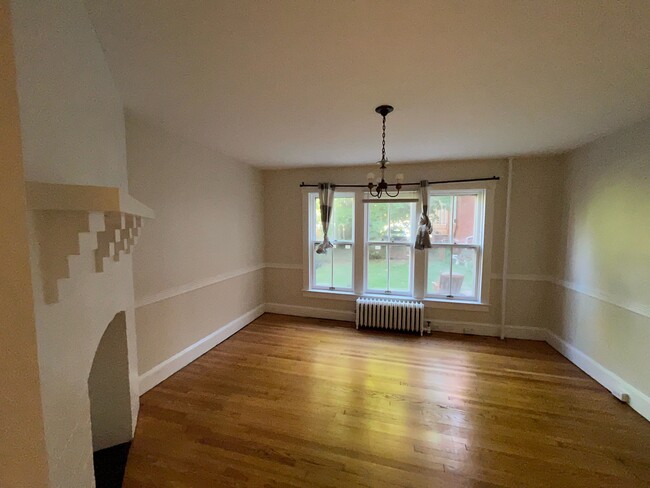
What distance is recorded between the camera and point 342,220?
4496mm

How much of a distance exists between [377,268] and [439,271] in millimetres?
897

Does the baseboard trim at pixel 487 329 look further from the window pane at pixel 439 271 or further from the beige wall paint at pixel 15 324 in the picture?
the beige wall paint at pixel 15 324

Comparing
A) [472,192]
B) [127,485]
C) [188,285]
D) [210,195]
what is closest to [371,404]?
[127,485]

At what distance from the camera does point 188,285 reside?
10.00 ft

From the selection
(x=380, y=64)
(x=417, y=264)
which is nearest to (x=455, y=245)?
(x=417, y=264)

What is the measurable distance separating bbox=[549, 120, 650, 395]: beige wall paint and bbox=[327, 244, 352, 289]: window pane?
273 cm

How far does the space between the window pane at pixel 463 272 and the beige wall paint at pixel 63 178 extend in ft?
13.1

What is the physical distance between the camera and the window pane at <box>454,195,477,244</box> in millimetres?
3965

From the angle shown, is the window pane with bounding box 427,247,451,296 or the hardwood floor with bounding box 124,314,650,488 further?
the window pane with bounding box 427,247,451,296

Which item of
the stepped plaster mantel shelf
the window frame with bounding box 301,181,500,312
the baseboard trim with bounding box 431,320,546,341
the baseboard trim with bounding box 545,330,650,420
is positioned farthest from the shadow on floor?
the baseboard trim with bounding box 545,330,650,420

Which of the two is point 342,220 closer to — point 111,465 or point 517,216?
point 517,216

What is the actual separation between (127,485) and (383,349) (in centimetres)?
262

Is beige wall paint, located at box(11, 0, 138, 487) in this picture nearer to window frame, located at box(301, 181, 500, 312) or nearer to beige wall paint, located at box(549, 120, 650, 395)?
Result: window frame, located at box(301, 181, 500, 312)

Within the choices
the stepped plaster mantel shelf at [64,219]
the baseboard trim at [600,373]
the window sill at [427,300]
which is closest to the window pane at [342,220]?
the window sill at [427,300]
